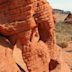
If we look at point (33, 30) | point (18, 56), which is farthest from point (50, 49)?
point (18, 56)

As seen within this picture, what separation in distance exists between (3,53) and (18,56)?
81 cm

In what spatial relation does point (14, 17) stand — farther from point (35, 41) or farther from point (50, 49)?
point (50, 49)

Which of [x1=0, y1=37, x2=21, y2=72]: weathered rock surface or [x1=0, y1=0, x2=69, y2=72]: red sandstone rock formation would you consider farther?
[x1=0, y1=0, x2=69, y2=72]: red sandstone rock formation

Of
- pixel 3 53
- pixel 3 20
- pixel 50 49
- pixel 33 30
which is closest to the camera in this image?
pixel 3 53

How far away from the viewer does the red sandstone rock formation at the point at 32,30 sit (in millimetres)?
8844

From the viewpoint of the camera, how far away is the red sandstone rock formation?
8844mm

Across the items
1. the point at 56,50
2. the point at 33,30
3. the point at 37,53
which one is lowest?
the point at 56,50

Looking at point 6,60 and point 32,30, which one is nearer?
point 6,60

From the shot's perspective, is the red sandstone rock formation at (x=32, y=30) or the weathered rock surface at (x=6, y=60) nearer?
the weathered rock surface at (x=6, y=60)

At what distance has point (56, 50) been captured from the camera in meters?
11.5

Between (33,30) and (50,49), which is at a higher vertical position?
(33,30)

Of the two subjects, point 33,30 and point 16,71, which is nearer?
point 16,71

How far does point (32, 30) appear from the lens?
31.3 ft

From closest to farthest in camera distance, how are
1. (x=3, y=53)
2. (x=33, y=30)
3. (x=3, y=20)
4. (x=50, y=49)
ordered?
(x=3, y=53) → (x=3, y=20) → (x=33, y=30) → (x=50, y=49)
